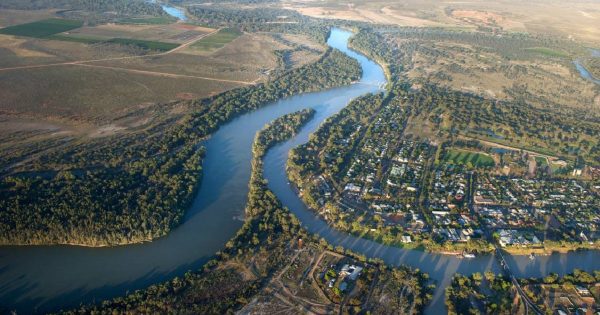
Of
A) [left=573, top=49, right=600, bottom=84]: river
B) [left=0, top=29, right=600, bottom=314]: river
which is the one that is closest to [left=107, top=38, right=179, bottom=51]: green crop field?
[left=0, top=29, right=600, bottom=314]: river

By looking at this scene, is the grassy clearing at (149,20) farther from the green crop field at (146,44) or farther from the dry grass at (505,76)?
the dry grass at (505,76)

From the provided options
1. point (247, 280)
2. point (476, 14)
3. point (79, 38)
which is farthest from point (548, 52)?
point (79, 38)

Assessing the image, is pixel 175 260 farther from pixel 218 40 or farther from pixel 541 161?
pixel 218 40

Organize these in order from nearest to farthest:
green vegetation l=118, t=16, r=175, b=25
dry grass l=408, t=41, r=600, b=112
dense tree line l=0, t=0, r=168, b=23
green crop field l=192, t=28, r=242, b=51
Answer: dry grass l=408, t=41, r=600, b=112 < green crop field l=192, t=28, r=242, b=51 < green vegetation l=118, t=16, r=175, b=25 < dense tree line l=0, t=0, r=168, b=23

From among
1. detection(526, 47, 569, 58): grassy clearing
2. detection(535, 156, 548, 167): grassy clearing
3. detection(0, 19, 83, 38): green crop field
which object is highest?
detection(0, 19, 83, 38): green crop field

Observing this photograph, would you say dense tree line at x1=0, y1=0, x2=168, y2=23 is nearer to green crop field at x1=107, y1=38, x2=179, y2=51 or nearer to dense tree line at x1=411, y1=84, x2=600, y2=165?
green crop field at x1=107, y1=38, x2=179, y2=51

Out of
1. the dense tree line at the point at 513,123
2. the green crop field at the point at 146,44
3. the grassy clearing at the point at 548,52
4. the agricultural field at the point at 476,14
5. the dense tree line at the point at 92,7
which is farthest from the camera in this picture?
the agricultural field at the point at 476,14

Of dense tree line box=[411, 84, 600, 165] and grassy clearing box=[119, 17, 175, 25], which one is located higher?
grassy clearing box=[119, 17, 175, 25]

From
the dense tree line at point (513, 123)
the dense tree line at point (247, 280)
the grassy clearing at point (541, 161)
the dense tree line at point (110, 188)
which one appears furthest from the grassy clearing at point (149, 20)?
the grassy clearing at point (541, 161)
